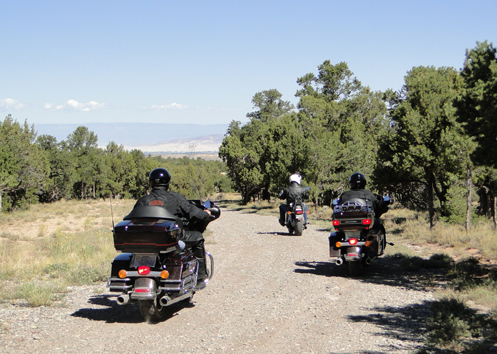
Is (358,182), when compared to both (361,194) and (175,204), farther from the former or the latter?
(175,204)

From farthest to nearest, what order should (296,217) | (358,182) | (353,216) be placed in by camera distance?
1. (296,217)
2. (358,182)
3. (353,216)

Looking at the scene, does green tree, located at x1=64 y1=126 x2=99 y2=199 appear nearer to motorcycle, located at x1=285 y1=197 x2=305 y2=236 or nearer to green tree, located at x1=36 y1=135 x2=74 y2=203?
green tree, located at x1=36 y1=135 x2=74 y2=203

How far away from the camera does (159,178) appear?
6.96 metres

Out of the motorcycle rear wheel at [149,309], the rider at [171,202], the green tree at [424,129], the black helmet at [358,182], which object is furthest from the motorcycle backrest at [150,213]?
the green tree at [424,129]

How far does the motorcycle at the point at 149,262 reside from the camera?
6176 mm

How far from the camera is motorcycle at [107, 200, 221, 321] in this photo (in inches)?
243

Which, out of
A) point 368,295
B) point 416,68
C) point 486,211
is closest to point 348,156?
point 486,211

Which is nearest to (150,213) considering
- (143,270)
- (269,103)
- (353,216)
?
(143,270)

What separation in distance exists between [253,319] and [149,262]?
5.37ft

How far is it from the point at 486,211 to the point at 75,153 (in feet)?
246

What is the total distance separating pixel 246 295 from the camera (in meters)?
8.11

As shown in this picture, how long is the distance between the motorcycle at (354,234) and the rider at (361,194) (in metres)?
0.26

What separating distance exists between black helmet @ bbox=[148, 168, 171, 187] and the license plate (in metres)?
1.11

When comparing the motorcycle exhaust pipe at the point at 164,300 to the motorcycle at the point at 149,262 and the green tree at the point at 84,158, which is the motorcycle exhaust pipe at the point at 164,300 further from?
the green tree at the point at 84,158
